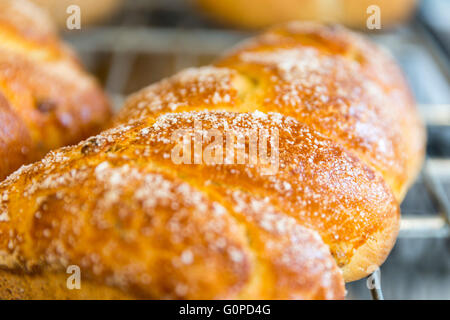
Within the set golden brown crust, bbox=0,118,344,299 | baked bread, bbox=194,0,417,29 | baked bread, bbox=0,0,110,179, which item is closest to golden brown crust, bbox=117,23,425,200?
baked bread, bbox=0,0,110,179

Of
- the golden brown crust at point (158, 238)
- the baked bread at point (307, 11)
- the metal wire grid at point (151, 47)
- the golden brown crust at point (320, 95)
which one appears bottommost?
the golden brown crust at point (158, 238)

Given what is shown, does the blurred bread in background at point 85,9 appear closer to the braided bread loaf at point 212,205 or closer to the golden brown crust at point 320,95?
the golden brown crust at point 320,95

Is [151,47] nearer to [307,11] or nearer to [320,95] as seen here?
[307,11]

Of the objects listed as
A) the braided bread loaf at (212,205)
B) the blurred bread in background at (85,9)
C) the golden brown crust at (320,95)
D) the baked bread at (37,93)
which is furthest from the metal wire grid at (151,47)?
the braided bread loaf at (212,205)

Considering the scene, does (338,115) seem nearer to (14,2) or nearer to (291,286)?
(291,286)

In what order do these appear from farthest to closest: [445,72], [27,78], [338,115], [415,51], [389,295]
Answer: [415,51], [445,72], [389,295], [27,78], [338,115]

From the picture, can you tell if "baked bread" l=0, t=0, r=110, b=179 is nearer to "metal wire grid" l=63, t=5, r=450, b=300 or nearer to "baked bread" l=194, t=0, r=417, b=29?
"metal wire grid" l=63, t=5, r=450, b=300
